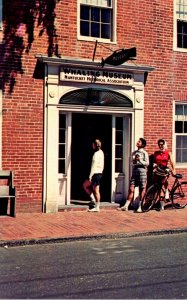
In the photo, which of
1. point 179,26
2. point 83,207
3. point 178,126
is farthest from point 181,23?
point 83,207

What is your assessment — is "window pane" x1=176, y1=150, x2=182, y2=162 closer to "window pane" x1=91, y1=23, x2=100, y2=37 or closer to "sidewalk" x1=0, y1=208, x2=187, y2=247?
"sidewalk" x1=0, y1=208, x2=187, y2=247

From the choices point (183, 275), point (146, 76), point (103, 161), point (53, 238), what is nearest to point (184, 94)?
point (146, 76)

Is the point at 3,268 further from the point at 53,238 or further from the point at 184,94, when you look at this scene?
the point at 184,94

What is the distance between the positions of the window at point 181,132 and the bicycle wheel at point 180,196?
834 millimetres

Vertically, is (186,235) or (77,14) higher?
(77,14)

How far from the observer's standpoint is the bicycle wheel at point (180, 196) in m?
13.1

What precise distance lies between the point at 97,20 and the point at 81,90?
6.57ft

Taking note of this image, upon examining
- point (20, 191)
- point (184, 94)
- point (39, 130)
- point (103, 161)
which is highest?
point (184, 94)

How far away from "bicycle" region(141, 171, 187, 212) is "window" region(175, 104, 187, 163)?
86cm

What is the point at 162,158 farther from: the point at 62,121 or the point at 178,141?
the point at 62,121

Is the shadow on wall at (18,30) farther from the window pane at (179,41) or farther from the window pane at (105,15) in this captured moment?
the window pane at (179,41)

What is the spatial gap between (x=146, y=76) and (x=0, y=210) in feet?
17.6

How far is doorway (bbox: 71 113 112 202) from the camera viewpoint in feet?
41.5

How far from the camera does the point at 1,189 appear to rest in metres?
10.9
